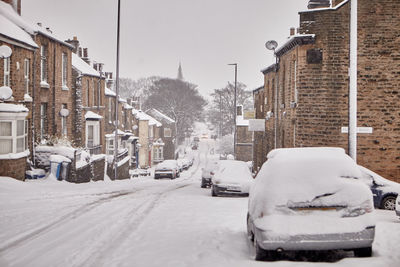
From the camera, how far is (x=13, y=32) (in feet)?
74.6

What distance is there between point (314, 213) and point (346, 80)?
13.0m

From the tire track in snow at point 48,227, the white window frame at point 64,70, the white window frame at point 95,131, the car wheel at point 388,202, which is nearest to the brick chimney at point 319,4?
the car wheel at point 388,202

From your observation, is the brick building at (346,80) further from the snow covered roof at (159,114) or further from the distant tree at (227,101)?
the distant tree at (227,101)

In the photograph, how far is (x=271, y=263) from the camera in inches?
277

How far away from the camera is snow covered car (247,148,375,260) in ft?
23.1

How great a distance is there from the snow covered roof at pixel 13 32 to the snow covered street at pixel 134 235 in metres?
9.34

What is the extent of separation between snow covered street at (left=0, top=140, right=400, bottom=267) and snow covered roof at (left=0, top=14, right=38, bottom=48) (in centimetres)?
934

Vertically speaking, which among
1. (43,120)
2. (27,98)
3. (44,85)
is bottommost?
(43,120)

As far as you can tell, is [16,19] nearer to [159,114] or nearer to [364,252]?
[364,252]

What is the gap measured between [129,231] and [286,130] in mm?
14333

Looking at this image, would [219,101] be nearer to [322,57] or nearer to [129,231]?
[322,57]

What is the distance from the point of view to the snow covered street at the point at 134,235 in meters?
7.45

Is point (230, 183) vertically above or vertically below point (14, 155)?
below

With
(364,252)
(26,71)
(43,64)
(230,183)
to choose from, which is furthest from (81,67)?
(364,252)
